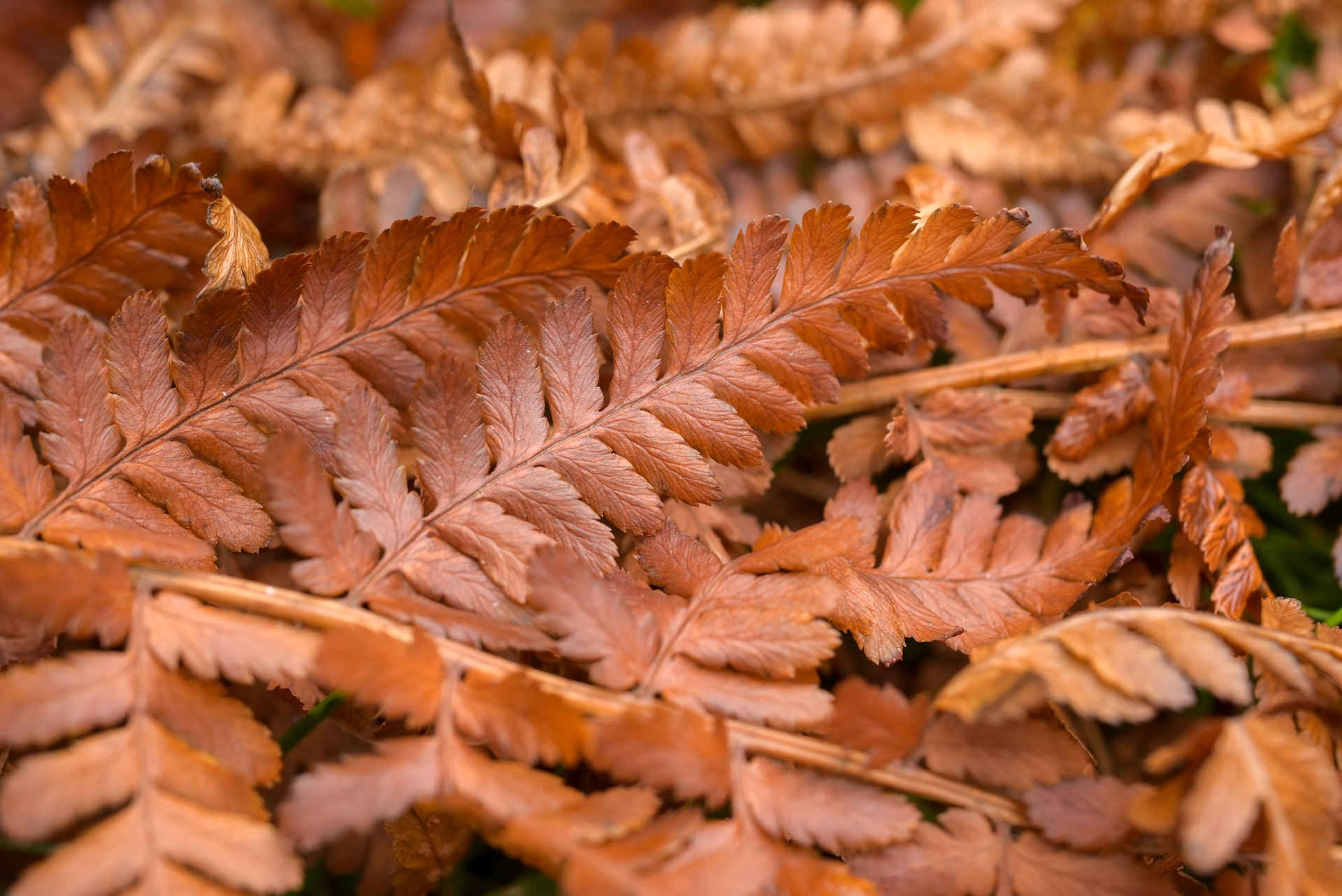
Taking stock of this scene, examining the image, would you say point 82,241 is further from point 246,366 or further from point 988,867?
point 988,867

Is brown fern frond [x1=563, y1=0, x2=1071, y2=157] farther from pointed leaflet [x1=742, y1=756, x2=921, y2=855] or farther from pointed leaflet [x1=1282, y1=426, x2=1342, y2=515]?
pointed leaflet [x1=742, y1=756, x2=921, y2=855]

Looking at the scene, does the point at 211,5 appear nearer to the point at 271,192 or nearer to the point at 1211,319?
the point at 271,192

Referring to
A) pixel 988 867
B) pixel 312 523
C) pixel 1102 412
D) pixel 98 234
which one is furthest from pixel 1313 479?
pixel 98 234

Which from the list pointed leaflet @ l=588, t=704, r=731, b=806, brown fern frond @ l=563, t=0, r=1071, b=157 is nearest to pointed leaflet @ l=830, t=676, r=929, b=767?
pointed leaflet @ l=588, t=704, r=731, b=806

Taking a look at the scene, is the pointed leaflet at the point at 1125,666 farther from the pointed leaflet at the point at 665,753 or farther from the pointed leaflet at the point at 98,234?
the pointed leaflet at the point at 98,234

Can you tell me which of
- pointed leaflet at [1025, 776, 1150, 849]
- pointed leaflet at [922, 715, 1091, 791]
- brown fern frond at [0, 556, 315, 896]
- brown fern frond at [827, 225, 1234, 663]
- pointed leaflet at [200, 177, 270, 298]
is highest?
pointed leaflet at [200, 177, 270, 298]

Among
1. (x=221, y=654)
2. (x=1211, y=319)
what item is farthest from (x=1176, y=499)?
(x=221, y=654)

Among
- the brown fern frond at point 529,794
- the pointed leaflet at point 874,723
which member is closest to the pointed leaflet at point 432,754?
the brown fern frond at point 529,794
